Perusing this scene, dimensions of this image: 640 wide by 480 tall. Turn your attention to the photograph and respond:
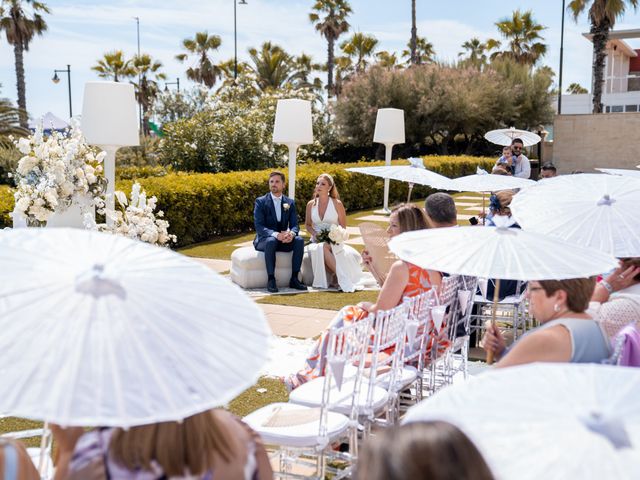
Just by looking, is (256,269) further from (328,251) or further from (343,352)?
(343,352)

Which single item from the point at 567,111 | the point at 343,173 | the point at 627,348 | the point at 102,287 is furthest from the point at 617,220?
the point at 567,111

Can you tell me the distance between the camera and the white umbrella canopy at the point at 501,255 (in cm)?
296

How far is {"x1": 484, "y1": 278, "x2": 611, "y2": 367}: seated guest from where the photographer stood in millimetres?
2770

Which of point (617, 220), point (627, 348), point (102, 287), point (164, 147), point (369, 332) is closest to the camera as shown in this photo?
point (102, 287)

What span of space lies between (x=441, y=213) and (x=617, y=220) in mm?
1917

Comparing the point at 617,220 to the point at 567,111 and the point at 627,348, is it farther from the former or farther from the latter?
the point at 567,111

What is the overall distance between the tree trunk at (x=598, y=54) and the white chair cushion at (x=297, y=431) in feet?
107

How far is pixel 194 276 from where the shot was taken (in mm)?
2113

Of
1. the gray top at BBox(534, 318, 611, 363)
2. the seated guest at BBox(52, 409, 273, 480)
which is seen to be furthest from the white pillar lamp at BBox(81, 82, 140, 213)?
the seated guest at BBox(52, 409, 273, 480)

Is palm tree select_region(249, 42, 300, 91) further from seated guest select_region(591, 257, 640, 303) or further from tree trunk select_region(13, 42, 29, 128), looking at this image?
seated guest select_region(591, 257, 640, 303)

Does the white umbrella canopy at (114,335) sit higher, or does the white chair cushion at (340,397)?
the white umbrella canopy at (114,335)

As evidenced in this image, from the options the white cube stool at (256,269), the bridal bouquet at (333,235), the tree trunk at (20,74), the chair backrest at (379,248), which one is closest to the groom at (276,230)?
the white cube stool at (256,269)

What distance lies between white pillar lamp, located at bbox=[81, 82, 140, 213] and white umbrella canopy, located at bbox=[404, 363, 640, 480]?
5030 millimetres

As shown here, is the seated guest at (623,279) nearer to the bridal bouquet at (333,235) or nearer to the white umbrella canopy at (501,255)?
the white umbrella canopy at (501,255)
